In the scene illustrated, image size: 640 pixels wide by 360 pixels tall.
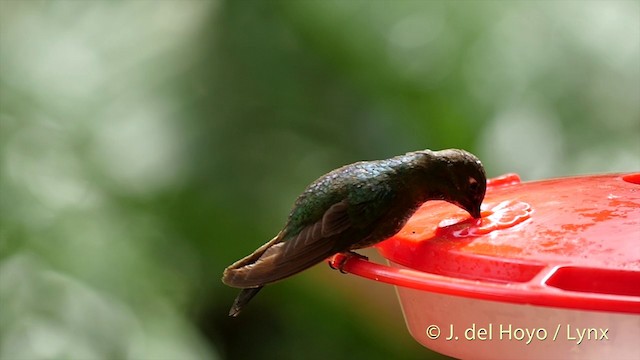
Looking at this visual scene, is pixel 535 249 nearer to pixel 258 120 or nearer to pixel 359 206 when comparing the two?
pixel 359 206

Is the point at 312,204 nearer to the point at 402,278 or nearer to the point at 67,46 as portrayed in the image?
the point at 402,278

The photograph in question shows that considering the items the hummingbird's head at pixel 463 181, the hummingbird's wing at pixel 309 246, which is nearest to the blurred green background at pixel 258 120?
the hummingbird's head at pixel 463 181

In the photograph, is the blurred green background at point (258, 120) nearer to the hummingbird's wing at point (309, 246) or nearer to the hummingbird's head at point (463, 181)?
the hummingbird's head at point (463, 181)

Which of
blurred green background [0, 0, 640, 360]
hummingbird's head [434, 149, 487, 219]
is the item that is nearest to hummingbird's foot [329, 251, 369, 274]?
hummingbird's head [434, 149, 487, 219]

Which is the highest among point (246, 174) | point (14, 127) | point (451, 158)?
point (14, 127)

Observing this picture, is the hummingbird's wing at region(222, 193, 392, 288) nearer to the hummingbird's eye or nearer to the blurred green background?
the hummingbird's eye

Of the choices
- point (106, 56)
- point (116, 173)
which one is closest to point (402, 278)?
point (116, 173)

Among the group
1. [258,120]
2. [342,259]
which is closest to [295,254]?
[342,259]
